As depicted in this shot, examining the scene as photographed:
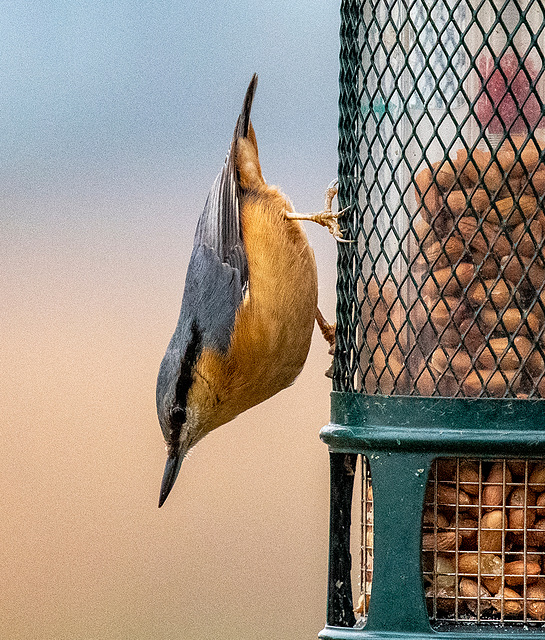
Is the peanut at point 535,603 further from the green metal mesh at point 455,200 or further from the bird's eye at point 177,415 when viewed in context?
the bird's eye at point 177,415

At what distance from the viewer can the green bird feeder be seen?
2664 millimetres

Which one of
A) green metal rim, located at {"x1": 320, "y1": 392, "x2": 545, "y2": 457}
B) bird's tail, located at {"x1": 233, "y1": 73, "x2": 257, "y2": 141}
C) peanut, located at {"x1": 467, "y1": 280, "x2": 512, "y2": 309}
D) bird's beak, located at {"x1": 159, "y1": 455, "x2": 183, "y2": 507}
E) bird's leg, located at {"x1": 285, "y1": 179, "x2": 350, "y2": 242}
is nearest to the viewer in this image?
green metal rim, located at {"x1": 320, "y1": 392, "x2": 545, "y2": 457}

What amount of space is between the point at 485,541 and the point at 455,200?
81 cm

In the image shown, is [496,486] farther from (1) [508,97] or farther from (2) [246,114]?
(2) [246,114]

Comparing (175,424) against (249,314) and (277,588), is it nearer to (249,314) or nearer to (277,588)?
(249,314)

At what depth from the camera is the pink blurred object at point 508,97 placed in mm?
2736

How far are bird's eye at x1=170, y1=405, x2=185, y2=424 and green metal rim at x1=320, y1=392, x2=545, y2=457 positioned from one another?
1.27m

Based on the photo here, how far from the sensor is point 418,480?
8.77 feet

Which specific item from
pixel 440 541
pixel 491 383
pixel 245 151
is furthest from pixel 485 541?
pixel 245 151

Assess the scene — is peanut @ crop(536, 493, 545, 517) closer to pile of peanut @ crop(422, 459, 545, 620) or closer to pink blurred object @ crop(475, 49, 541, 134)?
pile of peanut @ crop(422, 459, 545, 620)

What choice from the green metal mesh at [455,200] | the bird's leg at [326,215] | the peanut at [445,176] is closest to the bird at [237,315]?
the bird's leg at [326,215]

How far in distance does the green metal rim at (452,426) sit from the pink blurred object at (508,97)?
65cm

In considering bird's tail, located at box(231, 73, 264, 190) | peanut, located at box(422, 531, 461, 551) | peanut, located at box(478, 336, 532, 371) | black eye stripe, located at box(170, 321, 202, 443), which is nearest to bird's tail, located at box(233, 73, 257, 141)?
bird's tail, located at box(231, 73, 264, 190)

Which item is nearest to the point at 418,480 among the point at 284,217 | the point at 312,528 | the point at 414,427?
the point at 414,427
